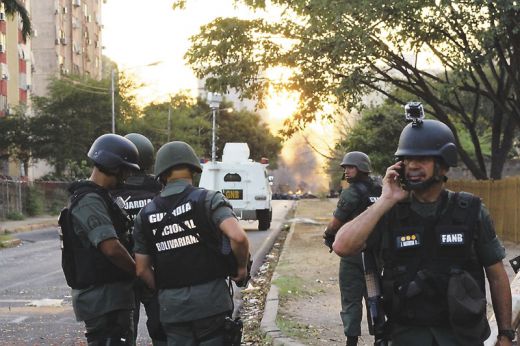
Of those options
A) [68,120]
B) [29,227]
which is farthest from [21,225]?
[68,120]

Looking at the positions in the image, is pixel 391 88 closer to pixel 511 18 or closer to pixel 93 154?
pixel 511 18

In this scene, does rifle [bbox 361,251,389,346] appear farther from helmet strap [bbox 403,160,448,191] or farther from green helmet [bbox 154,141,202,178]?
green helmet [bbox 154,141,202,178]

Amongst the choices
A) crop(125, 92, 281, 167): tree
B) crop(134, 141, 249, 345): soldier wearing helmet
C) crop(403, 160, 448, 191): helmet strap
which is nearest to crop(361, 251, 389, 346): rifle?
crop(403, 160, 448, 191): helmet strap

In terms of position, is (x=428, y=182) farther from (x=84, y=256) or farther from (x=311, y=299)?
(x=311, y=299)

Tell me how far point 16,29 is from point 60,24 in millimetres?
12452

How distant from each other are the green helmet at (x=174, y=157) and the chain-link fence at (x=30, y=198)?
27.9 metres

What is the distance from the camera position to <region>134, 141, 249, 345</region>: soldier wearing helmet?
13.1 ft

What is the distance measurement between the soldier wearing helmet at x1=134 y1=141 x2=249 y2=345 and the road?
369 centimetres

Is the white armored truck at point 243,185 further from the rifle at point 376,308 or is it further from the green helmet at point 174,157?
the rifle at point 376,308

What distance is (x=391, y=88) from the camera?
32.1m

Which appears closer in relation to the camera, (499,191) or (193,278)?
(193,278)

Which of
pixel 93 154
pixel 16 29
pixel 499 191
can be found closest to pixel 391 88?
pixel 499 191

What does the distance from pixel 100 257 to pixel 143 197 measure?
102 centimetres

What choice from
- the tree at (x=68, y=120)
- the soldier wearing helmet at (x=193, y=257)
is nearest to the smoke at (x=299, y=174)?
the tree at (x=68, y=120)
